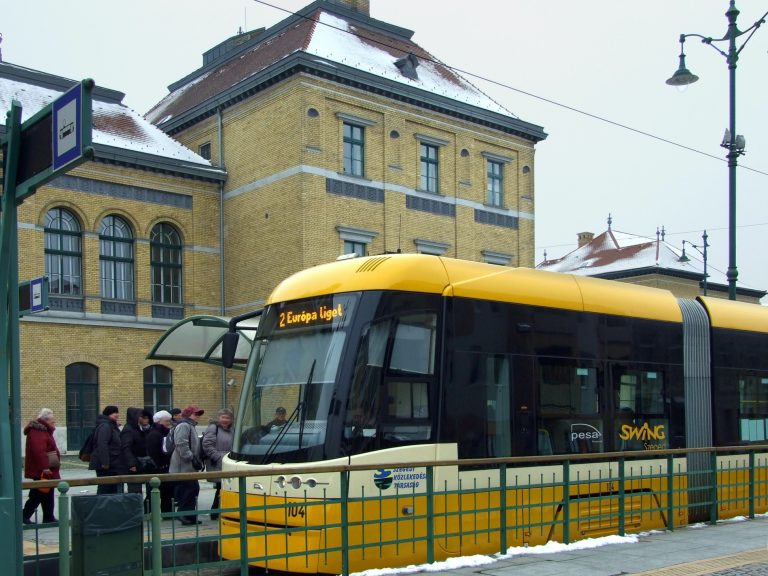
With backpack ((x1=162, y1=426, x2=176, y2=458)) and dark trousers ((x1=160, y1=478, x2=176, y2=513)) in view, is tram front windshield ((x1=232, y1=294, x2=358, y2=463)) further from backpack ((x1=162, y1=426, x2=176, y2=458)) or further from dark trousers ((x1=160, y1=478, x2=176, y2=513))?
backpack ((x1=162, y1=426, x2=176, y2=458))

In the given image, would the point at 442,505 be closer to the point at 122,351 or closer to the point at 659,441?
the point at 659,441

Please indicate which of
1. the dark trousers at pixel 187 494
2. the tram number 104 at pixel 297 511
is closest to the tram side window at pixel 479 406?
the tram number 104 at pixel 297 511

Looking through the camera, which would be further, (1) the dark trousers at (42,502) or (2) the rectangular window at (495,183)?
(2) the rectangular window at (495,183)

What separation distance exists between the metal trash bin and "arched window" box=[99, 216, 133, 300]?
1102 inches

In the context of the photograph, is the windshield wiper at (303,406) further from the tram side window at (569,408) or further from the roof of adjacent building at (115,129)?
the roof of adjacent building at (115,129)

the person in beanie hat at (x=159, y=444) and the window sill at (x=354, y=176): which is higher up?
the window sill at (x=354, y=176)

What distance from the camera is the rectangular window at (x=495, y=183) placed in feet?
133

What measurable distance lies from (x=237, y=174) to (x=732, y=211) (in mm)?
22194

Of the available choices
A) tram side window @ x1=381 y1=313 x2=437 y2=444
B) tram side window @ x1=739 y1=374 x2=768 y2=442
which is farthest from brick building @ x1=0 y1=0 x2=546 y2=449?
tram side window @ x1=381 y1=313 x2=437 y2=444

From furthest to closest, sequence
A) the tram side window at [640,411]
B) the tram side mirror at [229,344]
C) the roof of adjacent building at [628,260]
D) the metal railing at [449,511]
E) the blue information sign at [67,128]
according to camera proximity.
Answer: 1. the roof of adjacent building at [628,260]
2. the tram side window at [640,411]
3. the tram side mirror at [229,344]
4. the metal railing at [449,511]
5. the blue information sign at [67,128]

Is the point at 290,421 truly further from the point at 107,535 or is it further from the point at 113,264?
the point at 113,264

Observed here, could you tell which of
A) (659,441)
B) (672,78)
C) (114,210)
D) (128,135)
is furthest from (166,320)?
(659,441)

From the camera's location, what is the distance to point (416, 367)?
33.2ft

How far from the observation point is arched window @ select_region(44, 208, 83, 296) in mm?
32156
